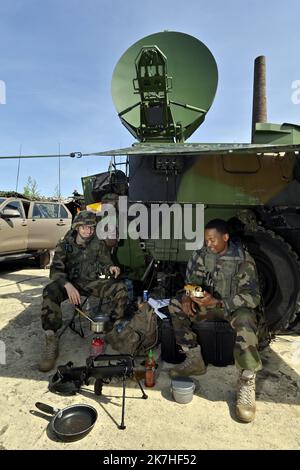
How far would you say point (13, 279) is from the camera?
8367 mm

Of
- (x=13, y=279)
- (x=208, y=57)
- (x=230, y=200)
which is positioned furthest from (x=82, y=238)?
Result: (x=13, y=279)

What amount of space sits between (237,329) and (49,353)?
6.40 feet

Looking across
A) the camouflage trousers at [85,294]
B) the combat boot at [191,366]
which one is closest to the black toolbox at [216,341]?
the combat boot at [191,366]

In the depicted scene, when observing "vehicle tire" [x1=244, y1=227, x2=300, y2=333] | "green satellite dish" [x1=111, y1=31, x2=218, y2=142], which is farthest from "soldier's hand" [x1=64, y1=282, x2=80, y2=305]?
"green satellite dish" [x1=111, y1=31, x2=218, y2=142]

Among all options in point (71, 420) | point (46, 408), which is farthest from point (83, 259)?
point (71, 420)

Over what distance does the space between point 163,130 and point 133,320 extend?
2.86 meters

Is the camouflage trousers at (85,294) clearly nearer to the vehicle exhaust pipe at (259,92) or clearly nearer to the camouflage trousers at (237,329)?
the camouflage trousers at (237,329)

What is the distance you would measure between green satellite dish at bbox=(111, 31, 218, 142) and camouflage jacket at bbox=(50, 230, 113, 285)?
6.44ft

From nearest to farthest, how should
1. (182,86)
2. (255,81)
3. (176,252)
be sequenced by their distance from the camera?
(176,252)
(182,86)
(255,81)

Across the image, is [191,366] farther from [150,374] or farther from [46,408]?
[46,408]

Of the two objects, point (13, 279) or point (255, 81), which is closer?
point (13, 279)

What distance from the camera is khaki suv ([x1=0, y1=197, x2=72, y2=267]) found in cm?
868

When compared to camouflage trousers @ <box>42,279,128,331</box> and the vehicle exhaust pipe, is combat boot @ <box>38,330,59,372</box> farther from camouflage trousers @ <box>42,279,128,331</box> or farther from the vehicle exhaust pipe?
the vehicle exhaust pipe
